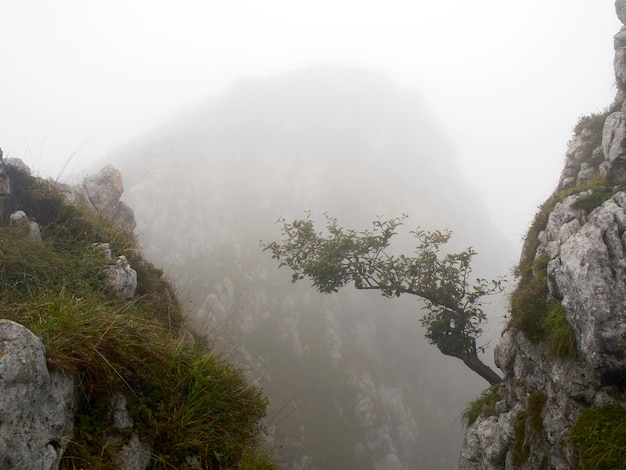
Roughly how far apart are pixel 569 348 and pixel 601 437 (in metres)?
2.29

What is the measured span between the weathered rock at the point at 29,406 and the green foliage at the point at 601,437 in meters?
9.02

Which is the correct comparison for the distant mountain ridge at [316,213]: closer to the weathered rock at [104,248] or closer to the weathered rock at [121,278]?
the weathered rock at [121,278]

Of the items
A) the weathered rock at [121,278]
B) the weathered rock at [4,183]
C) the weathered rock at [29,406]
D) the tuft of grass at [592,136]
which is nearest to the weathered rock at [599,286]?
the tuft of grass at [592,136]

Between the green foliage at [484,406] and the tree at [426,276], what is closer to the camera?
the green foliage at [484,406]

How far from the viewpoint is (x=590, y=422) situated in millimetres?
7859

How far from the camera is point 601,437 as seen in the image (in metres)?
7.44

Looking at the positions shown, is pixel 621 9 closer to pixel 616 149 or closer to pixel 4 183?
pixel 616 149

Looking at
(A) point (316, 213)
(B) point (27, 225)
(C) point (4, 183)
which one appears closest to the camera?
(B) point (27, 225)

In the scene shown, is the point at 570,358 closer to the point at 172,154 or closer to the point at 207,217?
the point at 207,217

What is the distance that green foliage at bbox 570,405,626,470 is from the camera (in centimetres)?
680

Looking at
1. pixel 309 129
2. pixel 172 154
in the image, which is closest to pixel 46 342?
pixel 172 154

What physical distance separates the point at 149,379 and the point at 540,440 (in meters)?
10.1

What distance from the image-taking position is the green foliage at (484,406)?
502 inches

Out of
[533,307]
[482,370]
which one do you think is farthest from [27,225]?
[482,370]
